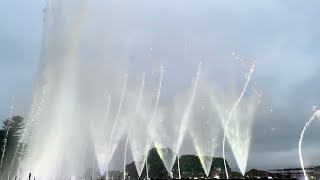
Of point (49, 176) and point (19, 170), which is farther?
point (19, 170)

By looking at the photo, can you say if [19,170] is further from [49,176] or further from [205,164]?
[205,164]

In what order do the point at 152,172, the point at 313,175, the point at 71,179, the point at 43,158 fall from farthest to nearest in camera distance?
the point at 152,172 → the point at 71,179 → the point at 43,158 → the point at 313,175

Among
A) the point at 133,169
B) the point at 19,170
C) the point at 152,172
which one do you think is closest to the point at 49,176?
the point at 19,170

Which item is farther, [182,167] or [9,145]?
[182,167]

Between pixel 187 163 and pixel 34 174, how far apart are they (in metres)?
86.6

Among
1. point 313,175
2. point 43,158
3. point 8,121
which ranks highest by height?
point 8,121

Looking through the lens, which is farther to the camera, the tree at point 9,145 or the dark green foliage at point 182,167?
the dark green foliage at point 182,167

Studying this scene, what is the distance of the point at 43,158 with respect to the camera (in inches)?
4006

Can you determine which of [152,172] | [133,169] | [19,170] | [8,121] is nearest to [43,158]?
[19,170]

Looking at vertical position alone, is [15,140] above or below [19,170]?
above

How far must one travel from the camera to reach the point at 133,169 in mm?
172500

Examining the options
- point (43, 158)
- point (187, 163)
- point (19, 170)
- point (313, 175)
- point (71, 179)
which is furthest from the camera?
point (187, 163)

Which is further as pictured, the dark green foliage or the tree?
the dark green foliage

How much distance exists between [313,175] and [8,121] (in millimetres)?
106800
